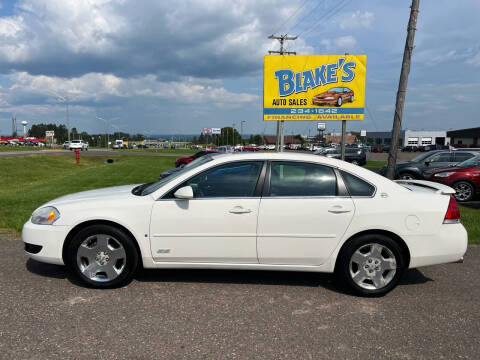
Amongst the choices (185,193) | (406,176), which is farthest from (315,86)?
(185,193)

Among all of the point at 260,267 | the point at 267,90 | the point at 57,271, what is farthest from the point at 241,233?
the point at 267,90

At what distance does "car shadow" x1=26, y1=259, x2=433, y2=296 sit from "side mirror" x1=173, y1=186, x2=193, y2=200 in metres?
1.08

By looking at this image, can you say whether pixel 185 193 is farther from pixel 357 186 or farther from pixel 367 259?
pixel 367 259

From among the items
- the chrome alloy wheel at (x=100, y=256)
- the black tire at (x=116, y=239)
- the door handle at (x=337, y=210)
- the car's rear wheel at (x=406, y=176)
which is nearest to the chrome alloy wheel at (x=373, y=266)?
the door handle at (x=337, y=210)

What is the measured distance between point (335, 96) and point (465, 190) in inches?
233

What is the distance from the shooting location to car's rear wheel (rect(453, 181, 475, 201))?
10398mm

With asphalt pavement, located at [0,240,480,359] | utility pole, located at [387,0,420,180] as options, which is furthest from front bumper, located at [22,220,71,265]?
utility pole, located at [387,0,420,180]

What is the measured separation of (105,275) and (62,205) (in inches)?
35.5

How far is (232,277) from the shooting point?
4379 mm

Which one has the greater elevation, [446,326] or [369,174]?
[369,174]

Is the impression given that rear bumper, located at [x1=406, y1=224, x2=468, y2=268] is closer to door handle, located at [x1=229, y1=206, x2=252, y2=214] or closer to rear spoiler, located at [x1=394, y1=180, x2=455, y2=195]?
rear spoiler, located at [x1=394, y1=180, x2=455, y2=195]

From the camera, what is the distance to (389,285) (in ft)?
12.8

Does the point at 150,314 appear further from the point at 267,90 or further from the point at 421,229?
the point at 267,90

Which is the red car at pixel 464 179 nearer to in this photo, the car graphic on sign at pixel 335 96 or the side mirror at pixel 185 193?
the car graphic on sign at pixel 335 96
